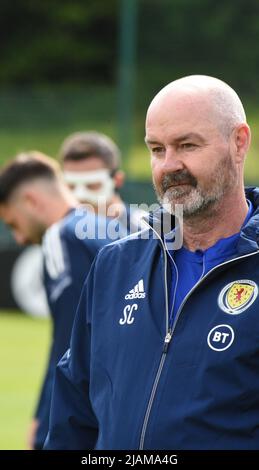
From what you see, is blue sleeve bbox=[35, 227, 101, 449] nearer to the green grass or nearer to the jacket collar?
the jacket collar

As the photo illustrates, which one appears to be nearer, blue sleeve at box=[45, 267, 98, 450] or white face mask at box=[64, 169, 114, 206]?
blue sleeve at box=[45, 267, 98, 450]

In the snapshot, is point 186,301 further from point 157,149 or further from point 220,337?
point 157,149

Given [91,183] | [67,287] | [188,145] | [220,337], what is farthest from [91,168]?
[220,337]

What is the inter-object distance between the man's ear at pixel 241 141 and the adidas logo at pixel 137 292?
0.52m

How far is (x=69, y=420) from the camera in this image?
410 centimetres

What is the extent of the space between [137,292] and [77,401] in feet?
1.66

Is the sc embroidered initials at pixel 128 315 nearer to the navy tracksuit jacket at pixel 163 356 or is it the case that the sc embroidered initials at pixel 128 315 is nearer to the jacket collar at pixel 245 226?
the navy tracksuit jacket at pixel 163 356

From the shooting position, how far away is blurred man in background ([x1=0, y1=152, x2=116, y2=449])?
583 cm

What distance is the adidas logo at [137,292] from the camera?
3.85m

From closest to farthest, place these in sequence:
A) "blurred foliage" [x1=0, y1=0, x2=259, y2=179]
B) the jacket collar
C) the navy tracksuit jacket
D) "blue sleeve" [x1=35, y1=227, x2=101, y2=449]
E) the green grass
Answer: the navy tracksuit jacket → the jacket collar → "blue sleeve" [x1=35, y1=227, x2=101, y2=449] → the green grass → "blurred foliage" [x1=0, y1=0, x2=259, y2=179]

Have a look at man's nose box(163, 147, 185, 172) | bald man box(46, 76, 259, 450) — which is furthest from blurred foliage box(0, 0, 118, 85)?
man's nose box(163, 147, 185, 172)

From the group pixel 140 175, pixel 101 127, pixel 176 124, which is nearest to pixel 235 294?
pixel 176 124

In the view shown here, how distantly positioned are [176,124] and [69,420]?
3.69 ft

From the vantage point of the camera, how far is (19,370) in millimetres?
13438
